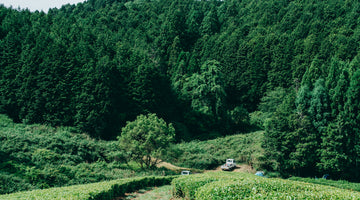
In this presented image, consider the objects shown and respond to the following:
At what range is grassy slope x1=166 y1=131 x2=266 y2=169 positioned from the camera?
36.7 metres

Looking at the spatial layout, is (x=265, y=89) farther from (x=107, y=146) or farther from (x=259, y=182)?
(x=259, y=182)

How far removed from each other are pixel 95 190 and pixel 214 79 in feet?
138

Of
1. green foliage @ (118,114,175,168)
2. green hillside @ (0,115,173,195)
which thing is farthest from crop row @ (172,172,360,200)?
green foliage @ (118,114,175,168)

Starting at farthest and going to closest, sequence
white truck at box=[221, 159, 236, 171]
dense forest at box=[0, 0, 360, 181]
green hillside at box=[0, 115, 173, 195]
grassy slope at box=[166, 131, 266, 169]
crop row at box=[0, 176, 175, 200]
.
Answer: white truck at box=[221, 159, 236, 171], grassy slope at box=[166, 131, 266, 169], dense forest at box=[0, 0, 360, 181], green hillside at box=[0, 115, 173, 195], crop row at box=[0, 176, 175, 200]

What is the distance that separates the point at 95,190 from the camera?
14430mm

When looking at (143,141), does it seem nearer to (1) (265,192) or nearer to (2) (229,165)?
(2) (229,165)

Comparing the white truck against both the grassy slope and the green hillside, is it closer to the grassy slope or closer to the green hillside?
the grassy slope

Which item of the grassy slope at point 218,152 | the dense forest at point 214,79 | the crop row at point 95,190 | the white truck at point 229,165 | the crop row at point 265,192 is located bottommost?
the crop row at point 95,190

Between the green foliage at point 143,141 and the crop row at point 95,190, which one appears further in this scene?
the green foliage at point 143,141

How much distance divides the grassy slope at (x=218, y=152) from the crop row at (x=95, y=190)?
34.8 feet

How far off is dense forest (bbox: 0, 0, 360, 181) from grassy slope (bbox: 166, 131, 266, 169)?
378 cm

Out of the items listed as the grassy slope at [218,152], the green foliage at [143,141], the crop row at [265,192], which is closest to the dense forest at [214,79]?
the grassy slope at [218,152]

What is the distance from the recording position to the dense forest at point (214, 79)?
34.5m

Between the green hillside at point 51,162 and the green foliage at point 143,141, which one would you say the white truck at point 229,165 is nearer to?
the green foliage at point 143,141
